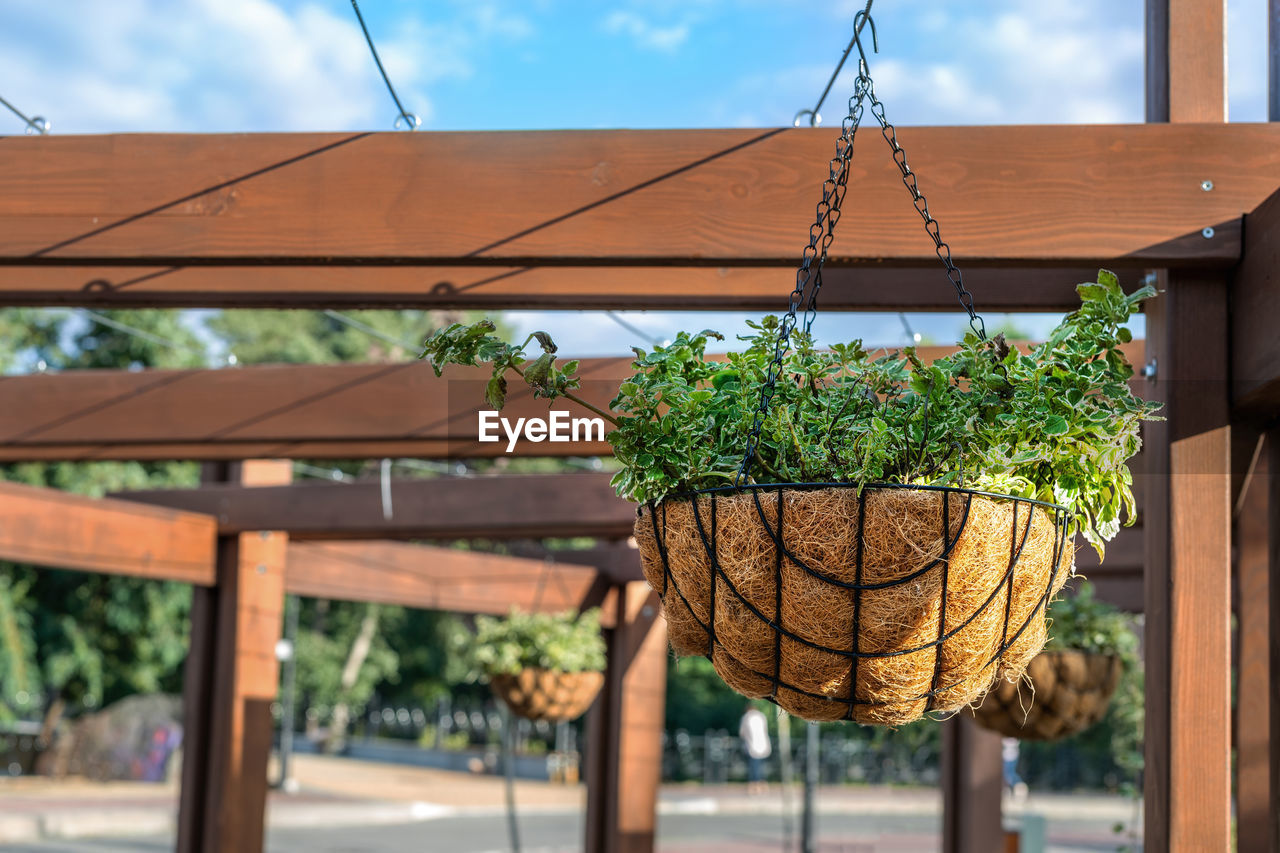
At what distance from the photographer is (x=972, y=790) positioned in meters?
6.42

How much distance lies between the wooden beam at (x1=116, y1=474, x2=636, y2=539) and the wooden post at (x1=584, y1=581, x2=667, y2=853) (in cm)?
167

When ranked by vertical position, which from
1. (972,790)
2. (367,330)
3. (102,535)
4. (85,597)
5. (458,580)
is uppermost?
(367,330)

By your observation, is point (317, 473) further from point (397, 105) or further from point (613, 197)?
point (613, 197)

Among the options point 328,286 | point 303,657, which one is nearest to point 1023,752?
point 303,657

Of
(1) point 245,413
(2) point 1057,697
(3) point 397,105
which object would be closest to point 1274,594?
(3) point 397,105

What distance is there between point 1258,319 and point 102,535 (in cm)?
448

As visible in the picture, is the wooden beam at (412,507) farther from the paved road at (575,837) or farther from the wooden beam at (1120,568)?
the paved road at (575,837)

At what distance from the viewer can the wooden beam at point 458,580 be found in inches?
278

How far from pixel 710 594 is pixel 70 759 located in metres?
18.3

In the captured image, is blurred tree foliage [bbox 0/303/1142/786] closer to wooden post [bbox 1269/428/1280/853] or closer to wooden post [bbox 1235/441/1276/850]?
wooden post [bbox 1235/441/1276/850]

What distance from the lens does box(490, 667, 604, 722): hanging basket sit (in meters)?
6.04

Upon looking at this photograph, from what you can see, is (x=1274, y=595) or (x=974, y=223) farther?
(x=1274, y=595)

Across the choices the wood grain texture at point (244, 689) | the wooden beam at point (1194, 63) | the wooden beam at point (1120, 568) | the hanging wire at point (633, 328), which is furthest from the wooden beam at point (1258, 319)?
the wood grain texture at point (244, 689)

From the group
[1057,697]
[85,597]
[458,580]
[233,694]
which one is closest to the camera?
[1057,697]
